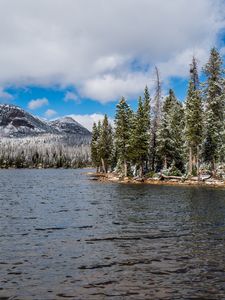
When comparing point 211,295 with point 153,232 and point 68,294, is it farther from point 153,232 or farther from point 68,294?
point 153,232

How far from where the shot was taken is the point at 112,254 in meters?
15.4

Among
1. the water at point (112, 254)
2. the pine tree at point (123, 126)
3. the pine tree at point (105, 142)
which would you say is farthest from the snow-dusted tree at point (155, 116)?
the water at point (112, 254)

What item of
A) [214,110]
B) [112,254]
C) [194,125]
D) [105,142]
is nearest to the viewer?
[112,254]

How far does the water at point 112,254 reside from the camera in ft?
36.6

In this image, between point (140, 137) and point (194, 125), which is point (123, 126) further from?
point (194, 125)

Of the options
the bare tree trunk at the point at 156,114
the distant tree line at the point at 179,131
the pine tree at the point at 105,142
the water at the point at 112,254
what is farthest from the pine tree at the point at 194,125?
the pine tree at the point at 105,142

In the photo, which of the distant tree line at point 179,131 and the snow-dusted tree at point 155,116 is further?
the snow-dusted tree at point 155,116

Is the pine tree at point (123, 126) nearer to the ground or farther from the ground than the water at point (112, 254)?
farther from the ground

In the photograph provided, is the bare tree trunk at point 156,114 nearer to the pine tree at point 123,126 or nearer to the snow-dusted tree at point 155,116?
the snow-dusted tree at point 155,116

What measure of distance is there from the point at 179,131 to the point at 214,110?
31.4 ft

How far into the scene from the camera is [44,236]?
18.6m

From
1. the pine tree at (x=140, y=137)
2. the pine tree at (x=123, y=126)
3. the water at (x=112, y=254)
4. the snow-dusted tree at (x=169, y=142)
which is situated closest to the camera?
the water at (x=112, y=254)

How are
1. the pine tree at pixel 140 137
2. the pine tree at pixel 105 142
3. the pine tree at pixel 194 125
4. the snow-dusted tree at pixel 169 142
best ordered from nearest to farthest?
the pine tree at pixel 194 125, the snow-dusted tree at pixel 169 142, the pine tree at pixel 140 137, the pine tree at pixel 105 142

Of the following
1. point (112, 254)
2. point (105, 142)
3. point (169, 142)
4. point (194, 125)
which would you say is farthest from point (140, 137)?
point (112, 254)
